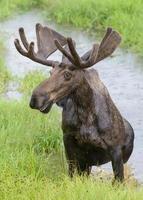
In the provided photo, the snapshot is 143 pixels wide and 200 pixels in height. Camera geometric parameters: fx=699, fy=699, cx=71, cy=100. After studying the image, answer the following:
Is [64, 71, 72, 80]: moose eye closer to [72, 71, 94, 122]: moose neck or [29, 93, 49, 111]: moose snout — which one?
[72, 71, 94, 122]: moose neck

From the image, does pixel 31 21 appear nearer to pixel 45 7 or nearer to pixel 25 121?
pixel 45 7

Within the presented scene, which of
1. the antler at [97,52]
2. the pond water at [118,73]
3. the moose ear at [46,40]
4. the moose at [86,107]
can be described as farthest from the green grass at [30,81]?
the antler at [97,52]

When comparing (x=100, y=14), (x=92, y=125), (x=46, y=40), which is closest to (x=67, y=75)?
(x=92, y=125)

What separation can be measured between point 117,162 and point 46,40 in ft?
4.77

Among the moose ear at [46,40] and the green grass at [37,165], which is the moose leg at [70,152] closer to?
the green grass at [37,165]

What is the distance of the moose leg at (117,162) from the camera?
675 cm

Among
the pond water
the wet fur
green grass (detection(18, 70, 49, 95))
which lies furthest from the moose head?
green grass (detection(18, 70, 49, 95))

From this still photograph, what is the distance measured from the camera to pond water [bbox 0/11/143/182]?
378 inches

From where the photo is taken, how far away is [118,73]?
12.5 metres

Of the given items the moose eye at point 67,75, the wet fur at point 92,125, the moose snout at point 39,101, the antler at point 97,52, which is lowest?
the wet fur at point 92,125

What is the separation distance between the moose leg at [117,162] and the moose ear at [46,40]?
3.92ft

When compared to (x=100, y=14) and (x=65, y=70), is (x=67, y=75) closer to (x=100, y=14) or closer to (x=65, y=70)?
(x=65, y=70)

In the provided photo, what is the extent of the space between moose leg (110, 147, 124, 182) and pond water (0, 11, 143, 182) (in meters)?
1.10

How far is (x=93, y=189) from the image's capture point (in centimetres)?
585
